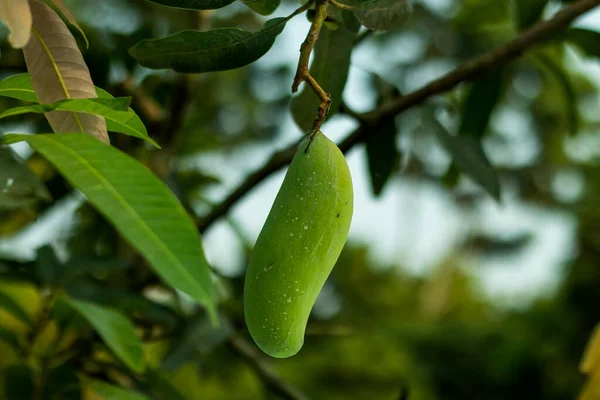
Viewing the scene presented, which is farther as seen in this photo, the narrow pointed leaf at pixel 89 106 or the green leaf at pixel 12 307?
the green leaf at pixel 12 307

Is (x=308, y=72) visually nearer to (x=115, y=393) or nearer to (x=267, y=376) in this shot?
(x=115, y=393)

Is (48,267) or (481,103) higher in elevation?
(481,103)

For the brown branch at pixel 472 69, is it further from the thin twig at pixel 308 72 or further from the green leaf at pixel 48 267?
the green leaf at pixel 48 267

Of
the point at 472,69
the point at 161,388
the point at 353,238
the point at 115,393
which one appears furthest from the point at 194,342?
the point at 353,238

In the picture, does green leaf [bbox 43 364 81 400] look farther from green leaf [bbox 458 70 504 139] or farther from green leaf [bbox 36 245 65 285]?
green leaf [bbox 458 70 504 139]

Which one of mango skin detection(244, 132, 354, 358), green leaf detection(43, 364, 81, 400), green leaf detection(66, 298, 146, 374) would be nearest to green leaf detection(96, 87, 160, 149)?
mango skin detection(244, 132, 354, 358)

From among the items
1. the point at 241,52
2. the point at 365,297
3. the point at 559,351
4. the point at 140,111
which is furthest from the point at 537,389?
the point at 241,52

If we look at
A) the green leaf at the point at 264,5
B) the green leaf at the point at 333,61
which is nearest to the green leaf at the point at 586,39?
the green leaf at the point at 333,61
